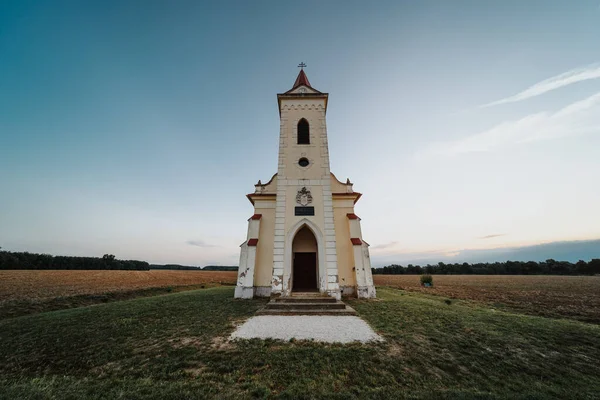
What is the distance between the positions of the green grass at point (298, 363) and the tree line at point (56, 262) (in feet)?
254

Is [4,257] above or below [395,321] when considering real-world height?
above

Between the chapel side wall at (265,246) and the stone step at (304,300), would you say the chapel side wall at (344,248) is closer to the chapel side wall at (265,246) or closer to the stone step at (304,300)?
the stone step at (304,300)

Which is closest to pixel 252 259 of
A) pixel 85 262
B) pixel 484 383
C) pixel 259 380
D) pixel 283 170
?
pixel 283 170

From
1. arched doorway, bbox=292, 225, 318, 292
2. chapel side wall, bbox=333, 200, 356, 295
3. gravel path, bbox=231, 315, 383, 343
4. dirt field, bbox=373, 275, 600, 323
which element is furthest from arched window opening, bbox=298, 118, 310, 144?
dirt field, bbox=373, 275, 600, 323

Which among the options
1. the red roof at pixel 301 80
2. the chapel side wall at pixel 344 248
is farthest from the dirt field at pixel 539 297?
the red roof at pixel 301 80

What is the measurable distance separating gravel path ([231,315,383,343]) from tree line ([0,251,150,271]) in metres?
83.6

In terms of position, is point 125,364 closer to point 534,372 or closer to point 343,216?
point 534,372

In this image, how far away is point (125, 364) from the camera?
4.52 meters

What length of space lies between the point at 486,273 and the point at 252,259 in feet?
319

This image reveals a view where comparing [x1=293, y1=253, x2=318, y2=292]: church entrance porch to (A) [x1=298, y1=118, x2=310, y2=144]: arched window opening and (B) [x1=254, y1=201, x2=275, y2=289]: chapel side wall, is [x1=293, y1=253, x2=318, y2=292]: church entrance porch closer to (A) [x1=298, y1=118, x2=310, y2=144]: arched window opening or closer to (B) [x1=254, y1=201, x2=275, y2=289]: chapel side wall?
(B) [x1=254, y1=201, x2=275, y2=289]: chapel side wall

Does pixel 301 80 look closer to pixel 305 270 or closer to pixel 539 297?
pixel 305 270

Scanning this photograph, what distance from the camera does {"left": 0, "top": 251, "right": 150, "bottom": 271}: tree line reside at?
173 feet

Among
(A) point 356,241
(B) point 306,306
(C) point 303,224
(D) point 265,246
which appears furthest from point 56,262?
(A) point 356,241

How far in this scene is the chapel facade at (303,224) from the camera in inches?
470
